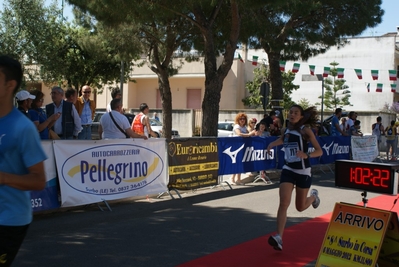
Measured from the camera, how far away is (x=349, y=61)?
47.3 metres

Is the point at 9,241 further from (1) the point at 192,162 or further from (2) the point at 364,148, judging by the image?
(2) the point at 364,148

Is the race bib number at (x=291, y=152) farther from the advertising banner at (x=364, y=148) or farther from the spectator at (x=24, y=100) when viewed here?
the advertising banner at (x=364, y=148)

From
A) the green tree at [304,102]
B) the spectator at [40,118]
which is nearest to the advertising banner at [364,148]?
the spectator at [40,118]

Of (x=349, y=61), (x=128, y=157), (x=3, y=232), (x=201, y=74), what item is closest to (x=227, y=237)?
(x=128, y=157)

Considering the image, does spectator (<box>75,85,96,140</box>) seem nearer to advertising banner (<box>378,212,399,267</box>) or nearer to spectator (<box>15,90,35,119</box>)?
spectator (<box>15,90,35,119</box>)

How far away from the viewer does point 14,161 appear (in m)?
3.12

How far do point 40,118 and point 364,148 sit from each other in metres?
13.6

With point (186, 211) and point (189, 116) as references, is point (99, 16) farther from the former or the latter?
point (189, 116)

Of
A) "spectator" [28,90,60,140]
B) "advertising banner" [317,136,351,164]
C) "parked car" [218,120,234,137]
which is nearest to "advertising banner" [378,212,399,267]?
"spectator" [28,90,60,140]

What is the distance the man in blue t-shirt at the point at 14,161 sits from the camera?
308 cm

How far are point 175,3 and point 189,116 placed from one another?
21.3 metres

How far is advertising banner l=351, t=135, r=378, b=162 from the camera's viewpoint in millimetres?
18703

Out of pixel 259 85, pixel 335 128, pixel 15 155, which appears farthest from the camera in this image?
pixel 259 85

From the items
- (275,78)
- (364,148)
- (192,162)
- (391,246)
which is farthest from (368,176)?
(275,78)
